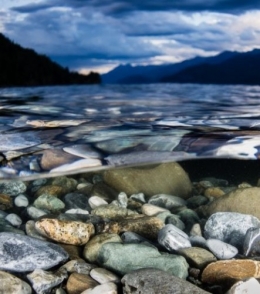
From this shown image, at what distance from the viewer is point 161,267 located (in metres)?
1.76

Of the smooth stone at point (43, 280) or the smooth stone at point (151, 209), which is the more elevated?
the smooth stone at point (151, 209)

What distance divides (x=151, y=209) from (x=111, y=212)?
0.13 m

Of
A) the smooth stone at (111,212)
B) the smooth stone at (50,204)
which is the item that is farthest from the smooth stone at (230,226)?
the smooth stone at (50,204)

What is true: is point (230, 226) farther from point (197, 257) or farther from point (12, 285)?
point (12, 285)

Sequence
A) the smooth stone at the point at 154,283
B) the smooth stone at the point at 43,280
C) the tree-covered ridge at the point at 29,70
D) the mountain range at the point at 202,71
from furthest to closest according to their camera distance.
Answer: the tree-covered ridge at the point at 29,70
the mountain range at the point at 202,71
the smooth stone at the point at 43,280
the smooth stone at the point at 154,283

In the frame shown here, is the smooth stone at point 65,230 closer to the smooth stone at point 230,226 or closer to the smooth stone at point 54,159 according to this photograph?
the smooth stone at point 54,159

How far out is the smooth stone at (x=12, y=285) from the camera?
168cm

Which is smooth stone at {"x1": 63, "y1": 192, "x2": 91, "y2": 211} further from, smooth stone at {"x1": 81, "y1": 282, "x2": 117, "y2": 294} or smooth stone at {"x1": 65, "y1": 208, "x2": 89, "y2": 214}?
smooth stone at {"x1": 81, "y1": 282, "x2": 117, "y2": 294}

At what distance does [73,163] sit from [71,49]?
0.84 m

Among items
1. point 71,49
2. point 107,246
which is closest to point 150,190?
point 107,246

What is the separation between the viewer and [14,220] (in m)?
1.90

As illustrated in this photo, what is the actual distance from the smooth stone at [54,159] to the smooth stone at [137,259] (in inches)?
11.2

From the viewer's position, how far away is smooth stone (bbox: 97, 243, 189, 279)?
1.75 meters

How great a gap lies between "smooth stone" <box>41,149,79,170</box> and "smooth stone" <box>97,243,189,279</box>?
28 cm
